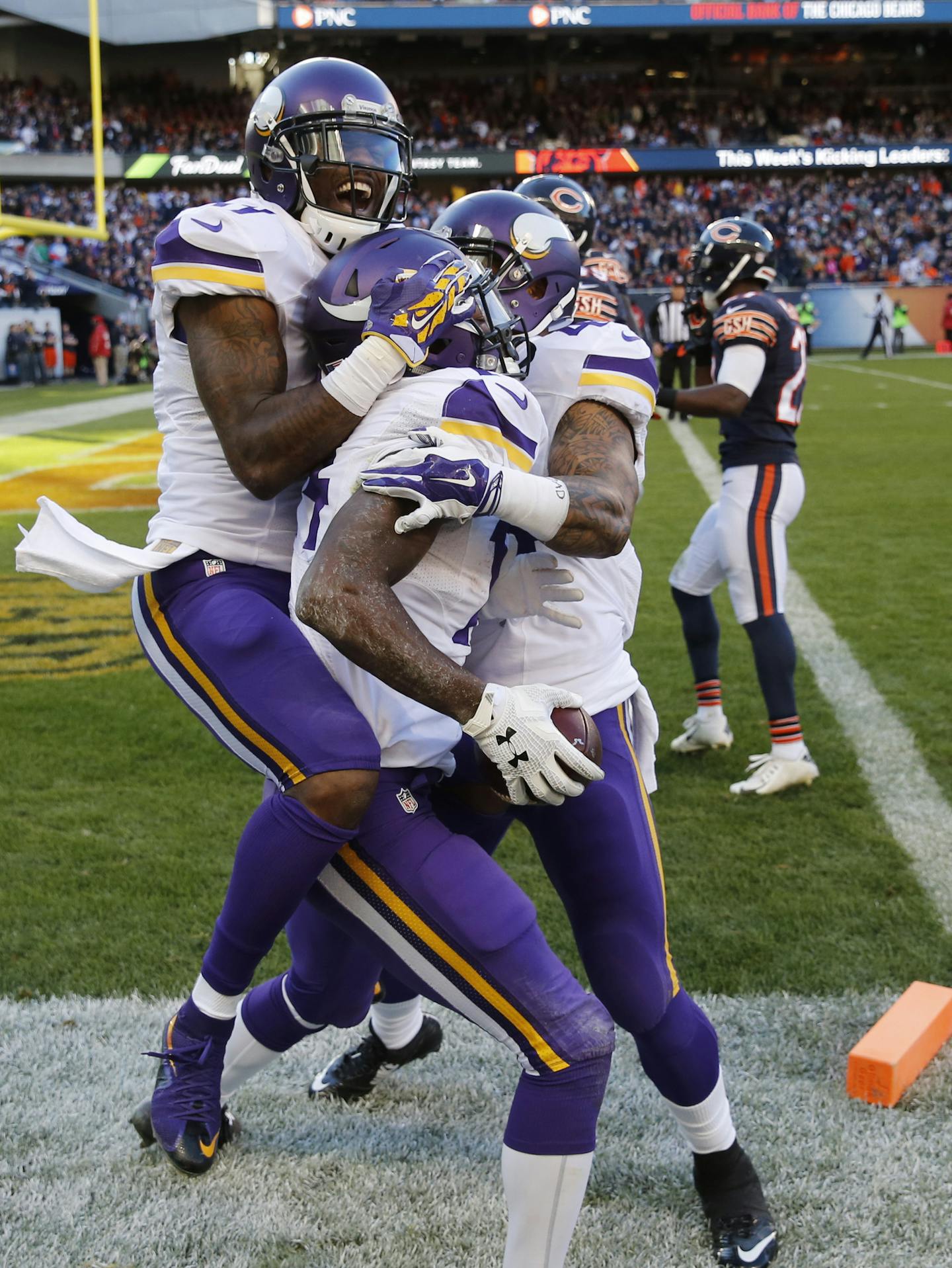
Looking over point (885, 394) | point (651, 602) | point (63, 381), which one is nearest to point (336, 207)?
point (651, 602)

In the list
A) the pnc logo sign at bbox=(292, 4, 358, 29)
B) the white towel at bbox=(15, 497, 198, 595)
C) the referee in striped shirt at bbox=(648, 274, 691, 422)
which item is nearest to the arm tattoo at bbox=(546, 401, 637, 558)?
the white towel at bbox=(15, 497, 198, 595)

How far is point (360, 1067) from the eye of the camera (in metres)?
2.80

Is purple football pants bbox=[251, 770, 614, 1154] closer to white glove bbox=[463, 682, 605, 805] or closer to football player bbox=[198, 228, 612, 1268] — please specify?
football player bbox=[198, 228, 612, 1268]

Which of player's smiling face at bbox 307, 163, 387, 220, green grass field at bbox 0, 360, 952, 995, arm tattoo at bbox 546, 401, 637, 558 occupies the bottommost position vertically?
green grass field at bbox 0, 360, 952, 995

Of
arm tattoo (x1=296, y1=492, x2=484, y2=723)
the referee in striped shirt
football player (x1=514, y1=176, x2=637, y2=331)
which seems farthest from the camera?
the referee in striped shirt

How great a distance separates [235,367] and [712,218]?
35145 millimetres

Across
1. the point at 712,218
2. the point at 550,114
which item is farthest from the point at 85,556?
the point at 550,114

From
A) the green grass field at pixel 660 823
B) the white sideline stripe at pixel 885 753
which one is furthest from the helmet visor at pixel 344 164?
the white sideline stripe at pixel 885 753

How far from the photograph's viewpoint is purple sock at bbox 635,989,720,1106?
2203 mm

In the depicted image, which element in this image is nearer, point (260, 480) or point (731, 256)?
point (260, 480)

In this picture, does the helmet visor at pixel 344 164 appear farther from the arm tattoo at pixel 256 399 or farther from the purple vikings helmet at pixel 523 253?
the arm tattoo at pixel 256 399

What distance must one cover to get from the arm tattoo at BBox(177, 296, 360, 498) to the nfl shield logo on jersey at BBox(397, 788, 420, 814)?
1.92 feet

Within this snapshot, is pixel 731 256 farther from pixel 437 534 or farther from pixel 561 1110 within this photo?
pixel 561 1110

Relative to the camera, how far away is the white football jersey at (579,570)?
2299 millimetres
